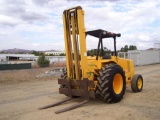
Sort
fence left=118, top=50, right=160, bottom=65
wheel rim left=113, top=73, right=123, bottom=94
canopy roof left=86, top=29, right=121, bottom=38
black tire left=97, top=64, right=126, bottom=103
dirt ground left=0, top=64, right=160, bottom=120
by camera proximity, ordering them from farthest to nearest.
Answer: fence left=118, top=50, right=160, bottom=65 → canopy roof left=86, top=29, right=121, bottom=38 → wheel rim left=113, top=73, right=123, bottom=94 → black tire left=97, top=64, right=126, bottom=103 → dirt ground left=0, top=64, right=160, bottom=120

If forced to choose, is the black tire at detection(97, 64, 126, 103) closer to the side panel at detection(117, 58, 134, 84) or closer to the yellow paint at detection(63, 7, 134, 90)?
the yellow paint at detection(63, 7, 134, 90)

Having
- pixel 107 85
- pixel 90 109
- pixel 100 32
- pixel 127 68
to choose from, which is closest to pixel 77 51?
pixel 100 32

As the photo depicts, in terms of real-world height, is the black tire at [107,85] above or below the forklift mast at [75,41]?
below

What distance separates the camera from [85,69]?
334 inches

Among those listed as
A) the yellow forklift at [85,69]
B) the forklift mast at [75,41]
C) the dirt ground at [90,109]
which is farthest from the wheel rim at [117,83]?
the forklift mast at [75,41]

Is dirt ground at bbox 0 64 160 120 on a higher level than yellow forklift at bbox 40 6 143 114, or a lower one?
lower

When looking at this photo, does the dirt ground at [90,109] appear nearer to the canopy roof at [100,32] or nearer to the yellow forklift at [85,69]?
the yellow forklift at [85,69]

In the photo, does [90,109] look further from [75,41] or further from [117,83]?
[75,41]

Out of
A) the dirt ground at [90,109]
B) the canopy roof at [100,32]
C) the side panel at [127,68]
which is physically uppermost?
the canopy roof at [100,32]

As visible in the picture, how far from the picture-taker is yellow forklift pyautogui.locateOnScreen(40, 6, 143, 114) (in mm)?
8188

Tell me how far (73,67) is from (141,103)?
2.73m

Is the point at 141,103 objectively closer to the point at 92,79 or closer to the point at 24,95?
the point at 92,79

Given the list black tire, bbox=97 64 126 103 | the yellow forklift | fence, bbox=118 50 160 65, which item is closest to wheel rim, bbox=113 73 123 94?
the yellow forklift

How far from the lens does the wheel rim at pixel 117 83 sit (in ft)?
28.8
